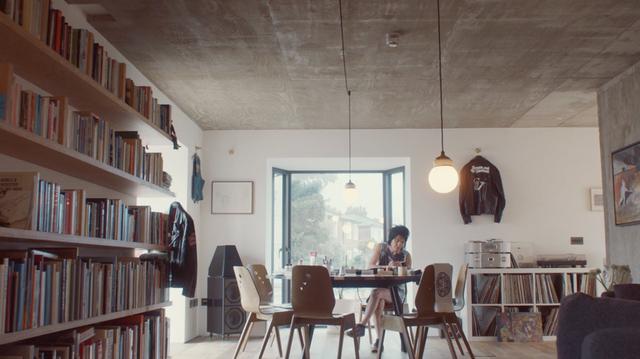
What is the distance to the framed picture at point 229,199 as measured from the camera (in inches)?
318

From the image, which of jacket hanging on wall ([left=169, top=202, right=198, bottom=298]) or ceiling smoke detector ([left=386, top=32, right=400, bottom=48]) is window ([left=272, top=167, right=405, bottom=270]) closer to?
jacket hanging on wall ([left=169, top=202, right=198, bottom=298])

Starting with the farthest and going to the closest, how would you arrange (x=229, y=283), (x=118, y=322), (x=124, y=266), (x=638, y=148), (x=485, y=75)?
(x=229, y=283) < (x=485, y=75) < (x=638, y=148) < (x=118, y=322) < (x=124, y=266)

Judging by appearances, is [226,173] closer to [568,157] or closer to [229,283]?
[229,283]

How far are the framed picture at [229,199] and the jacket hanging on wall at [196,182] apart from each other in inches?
12.8

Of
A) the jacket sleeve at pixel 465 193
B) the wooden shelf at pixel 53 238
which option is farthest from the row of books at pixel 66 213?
the jacket sleeve at pixel 465 193

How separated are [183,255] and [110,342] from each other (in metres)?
1.12

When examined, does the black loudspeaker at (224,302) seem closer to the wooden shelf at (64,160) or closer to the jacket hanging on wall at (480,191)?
the wooden shelf at (64,160)

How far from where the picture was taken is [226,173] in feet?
26.7

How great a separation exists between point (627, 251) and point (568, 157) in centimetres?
264

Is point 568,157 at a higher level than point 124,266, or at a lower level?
higher

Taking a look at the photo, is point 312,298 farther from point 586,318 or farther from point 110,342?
point 586,318

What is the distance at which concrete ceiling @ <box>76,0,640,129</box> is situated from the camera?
427cm

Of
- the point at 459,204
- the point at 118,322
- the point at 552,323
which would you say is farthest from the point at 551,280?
the point at 118,322

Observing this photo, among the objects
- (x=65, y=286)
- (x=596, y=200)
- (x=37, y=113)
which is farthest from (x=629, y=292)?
(x=596, y=200)
